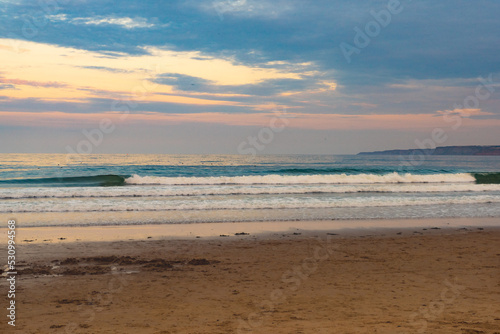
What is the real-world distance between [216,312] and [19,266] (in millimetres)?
4877

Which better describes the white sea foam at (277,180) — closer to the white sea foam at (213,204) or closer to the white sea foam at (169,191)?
the white sea foam at (169,191)

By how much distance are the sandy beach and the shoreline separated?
1.61 feet

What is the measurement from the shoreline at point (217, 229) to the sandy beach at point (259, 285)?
0.49 metres

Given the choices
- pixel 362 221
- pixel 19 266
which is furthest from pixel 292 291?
pixel 362 221

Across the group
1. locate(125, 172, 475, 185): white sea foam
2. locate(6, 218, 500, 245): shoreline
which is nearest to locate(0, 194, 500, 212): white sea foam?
locate(6, 218, 500, 245): shoreline

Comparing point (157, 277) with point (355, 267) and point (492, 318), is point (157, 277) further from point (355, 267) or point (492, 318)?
point (492, 318)

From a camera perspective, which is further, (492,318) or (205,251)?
(205,251)

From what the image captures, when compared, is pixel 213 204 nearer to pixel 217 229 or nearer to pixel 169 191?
pixel 217 229

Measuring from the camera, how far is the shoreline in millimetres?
11117

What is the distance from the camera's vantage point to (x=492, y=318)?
16.8 ft

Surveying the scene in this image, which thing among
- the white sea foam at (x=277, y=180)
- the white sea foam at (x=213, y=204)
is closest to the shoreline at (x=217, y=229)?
the white sea foam at (x=213, y=204)

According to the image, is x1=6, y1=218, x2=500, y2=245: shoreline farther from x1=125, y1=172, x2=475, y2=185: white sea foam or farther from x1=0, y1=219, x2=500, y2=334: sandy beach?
x1=125, y1=172, x2=475, y2=185: white sea foam

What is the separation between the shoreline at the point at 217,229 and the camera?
438 inches

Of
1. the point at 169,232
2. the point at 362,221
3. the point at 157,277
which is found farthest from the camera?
the point at 362,221
